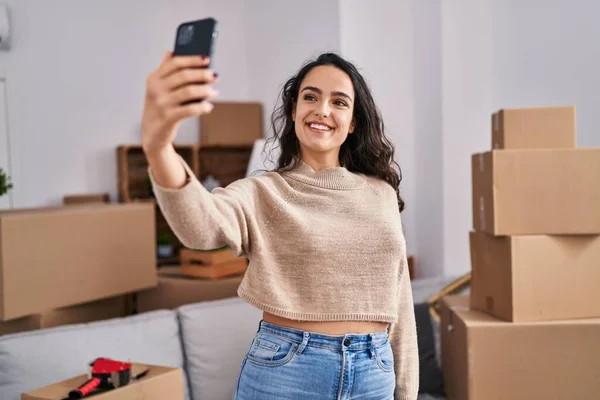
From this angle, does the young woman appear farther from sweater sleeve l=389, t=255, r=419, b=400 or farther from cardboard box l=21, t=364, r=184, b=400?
cardboard box l=21, t=364, r=184, b=400

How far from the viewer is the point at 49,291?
2172 millimetres

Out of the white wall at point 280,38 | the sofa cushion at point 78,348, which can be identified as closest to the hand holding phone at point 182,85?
the sofa cushion at point 78,348

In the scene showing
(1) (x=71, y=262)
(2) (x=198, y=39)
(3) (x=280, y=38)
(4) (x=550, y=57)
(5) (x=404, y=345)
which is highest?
(3) (x=280, y=38)

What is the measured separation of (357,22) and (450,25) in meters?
0.69

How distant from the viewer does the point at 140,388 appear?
5.21 feet

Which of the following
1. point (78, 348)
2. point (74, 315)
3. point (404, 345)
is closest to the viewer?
point (404, 345)

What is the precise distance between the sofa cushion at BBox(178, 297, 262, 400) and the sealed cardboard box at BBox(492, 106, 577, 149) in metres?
1.09

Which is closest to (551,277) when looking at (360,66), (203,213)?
(203,213)

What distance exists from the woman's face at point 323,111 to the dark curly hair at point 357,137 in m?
0.03

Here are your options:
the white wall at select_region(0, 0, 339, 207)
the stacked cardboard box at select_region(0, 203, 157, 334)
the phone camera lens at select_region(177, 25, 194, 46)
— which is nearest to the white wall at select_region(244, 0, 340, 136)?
the white wall at select_region(0, 0, 339, 207)

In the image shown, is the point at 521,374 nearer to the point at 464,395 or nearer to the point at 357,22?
the point at 464,395

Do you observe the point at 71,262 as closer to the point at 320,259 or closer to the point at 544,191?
the point at 320,259

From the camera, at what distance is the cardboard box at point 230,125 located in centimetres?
428

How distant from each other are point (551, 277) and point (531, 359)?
10.6 inches
